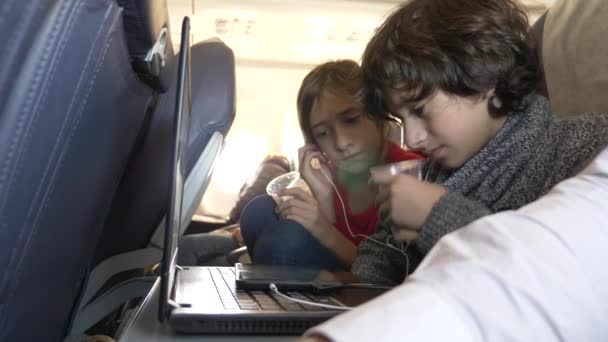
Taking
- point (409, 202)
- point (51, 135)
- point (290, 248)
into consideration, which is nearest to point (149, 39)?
point (51, 135)

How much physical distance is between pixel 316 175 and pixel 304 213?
0.87 feet

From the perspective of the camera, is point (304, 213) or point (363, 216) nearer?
point (304, 213)

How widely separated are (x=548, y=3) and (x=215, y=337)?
273 cm

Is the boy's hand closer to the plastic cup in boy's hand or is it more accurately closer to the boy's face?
the plastic cup in boy's hand

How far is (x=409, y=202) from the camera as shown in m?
0.75

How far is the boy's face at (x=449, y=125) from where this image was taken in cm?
85

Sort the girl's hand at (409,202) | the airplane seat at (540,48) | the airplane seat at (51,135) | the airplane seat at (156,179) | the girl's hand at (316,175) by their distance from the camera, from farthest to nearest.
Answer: the girl's hand at (316,175) → the airplane seat at (540,48) → the airplane seat at (156,179) → the girl's hand at (409,202) → the airplane seat at (51,135)

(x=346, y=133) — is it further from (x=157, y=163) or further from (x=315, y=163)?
(x=157, y=163)

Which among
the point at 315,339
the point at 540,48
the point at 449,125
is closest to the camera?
the point at 315,339

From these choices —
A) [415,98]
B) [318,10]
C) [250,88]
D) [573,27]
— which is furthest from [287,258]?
[250,88]

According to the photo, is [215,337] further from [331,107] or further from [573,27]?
[331,107]

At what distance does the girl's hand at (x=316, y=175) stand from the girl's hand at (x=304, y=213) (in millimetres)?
140

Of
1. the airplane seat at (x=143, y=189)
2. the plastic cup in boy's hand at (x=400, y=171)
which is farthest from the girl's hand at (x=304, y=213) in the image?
the airplane seat at (x=143, y=189)

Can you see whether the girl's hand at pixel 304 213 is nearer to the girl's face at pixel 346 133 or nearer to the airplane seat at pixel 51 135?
the girl's face at pixel 346 133
